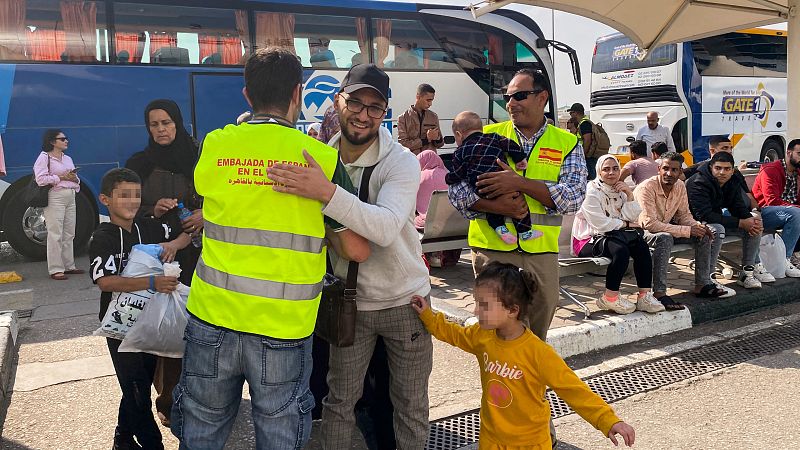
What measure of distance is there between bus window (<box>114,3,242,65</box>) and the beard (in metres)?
7.51

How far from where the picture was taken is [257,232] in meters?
2.01

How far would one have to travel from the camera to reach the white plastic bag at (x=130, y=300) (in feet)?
9.54

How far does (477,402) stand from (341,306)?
1788mm

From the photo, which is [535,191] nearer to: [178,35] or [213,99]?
[213,99]

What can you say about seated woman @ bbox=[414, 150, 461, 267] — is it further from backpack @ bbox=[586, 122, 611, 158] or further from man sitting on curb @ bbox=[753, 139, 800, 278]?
backpack @ bbox=[586, 122, 611, 158]

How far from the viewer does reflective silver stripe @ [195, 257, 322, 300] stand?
204 centimetres

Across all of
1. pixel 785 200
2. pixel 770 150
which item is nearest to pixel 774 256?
pixel 785 200

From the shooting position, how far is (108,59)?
345 inches

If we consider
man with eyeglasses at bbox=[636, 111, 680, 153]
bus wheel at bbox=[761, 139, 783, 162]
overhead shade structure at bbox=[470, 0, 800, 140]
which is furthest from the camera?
bus wheel at bbox=[761, 139, 783, 162]

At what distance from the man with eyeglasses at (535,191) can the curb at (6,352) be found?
294 centimetres

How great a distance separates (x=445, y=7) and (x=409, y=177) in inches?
360

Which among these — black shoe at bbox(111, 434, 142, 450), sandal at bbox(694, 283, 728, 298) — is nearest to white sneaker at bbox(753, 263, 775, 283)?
sandal at bbox(694, 283, 728, 298)

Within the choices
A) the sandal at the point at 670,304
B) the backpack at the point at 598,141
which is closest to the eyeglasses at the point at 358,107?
the sandal at the point at 670,304

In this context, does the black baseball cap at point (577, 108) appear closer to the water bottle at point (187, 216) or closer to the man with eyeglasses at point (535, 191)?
the man with eyeglasses at point (535, 191)
